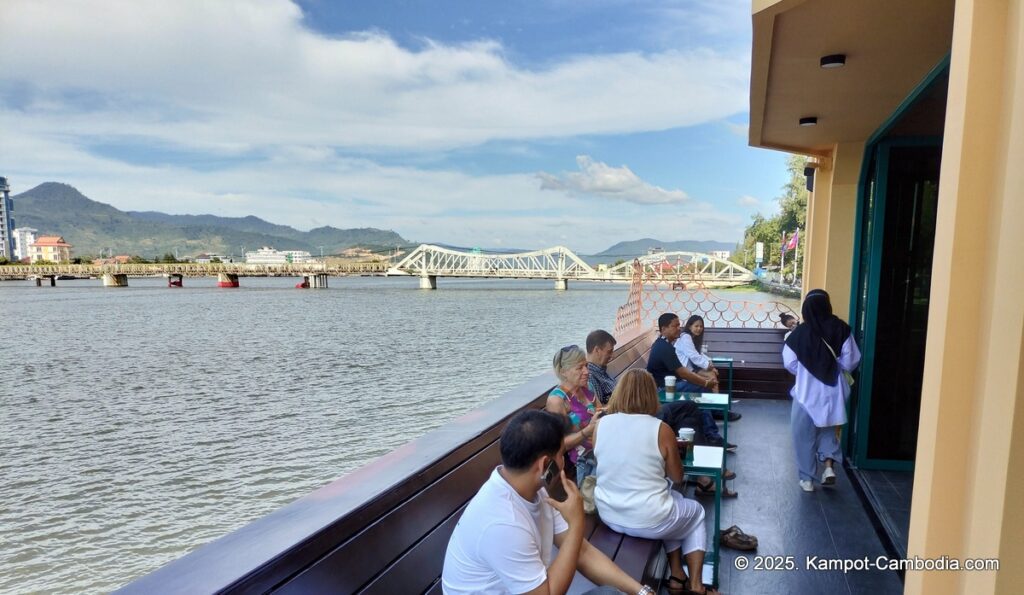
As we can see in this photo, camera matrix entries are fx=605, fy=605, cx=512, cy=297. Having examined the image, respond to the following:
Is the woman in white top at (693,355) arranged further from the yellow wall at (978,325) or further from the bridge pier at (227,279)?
the bridge pier at (227,279)

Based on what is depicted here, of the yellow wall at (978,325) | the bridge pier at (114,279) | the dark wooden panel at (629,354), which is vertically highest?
the yellow wall at (978,325)

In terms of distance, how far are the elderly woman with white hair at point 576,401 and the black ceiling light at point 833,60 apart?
1.98m

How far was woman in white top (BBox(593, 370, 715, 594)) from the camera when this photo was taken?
2.52m

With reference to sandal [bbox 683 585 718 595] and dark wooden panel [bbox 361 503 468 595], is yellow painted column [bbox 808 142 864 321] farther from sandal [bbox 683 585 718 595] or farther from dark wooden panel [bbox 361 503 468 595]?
dark wooden panel [bbox 361 503 468 595]

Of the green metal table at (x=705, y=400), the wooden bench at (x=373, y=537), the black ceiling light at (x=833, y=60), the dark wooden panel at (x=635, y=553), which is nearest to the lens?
the wooden bench at (x=373, y=537)

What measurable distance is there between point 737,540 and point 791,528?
0.49 metres

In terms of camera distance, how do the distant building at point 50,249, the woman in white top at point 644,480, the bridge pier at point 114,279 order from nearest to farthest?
the woman in white top at point 644,480
the bridge pier at point 114,279
the distant building at point 50,249

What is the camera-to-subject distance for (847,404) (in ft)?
14.9

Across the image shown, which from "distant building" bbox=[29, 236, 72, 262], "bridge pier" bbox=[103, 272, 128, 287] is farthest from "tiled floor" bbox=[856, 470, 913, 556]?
"distant building" bbox=[29, 236, 72, 262]

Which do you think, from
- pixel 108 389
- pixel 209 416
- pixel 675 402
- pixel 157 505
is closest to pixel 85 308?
pixel 108 389

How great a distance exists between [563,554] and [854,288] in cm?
406

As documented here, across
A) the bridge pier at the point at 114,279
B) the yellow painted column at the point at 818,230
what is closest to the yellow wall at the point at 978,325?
the yellow painted column at the point at 818,230

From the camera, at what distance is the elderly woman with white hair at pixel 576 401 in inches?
126

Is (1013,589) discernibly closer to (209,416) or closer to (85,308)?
(209,416)
